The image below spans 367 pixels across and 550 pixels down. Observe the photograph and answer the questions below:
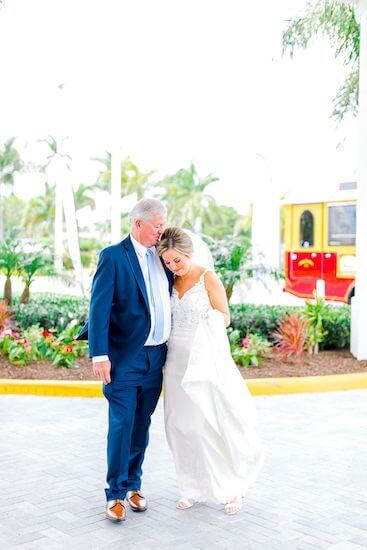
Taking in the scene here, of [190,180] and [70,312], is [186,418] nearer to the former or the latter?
[70,312]

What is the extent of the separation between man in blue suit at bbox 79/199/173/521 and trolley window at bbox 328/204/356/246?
43.5 ft

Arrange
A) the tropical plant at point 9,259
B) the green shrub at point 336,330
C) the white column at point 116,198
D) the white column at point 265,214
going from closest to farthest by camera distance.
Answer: the green shrub at point 336,330 → the tropical plant at point 9,259 → the white column at point 265,214 → the white column at point 116,198

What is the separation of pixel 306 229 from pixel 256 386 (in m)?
10.5

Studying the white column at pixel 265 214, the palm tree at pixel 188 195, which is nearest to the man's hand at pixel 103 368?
the white column at pixel 265 214

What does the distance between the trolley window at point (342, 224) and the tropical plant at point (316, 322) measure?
7595mm

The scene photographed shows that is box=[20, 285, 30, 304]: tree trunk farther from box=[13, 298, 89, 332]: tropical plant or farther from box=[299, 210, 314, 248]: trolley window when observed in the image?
box=[299, 210, 314, 248]: trolley window

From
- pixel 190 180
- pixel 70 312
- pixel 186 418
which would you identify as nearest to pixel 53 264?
pixel 70 312

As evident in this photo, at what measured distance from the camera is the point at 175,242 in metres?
4.40

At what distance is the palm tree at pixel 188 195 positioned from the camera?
53.3 m

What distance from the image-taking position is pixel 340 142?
14602mm

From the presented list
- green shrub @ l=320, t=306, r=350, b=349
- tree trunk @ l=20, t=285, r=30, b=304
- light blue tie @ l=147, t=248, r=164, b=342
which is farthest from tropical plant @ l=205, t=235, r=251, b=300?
light blue tie @ l=147, t=248, r=164, b=342

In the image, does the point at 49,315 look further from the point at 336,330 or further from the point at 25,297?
the point at 336,330

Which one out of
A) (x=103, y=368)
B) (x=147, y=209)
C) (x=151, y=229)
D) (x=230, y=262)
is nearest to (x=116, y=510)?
(x=103, y=368)

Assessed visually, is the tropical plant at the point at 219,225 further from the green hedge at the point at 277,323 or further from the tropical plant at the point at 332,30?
the green hedge at the point at 277,323
